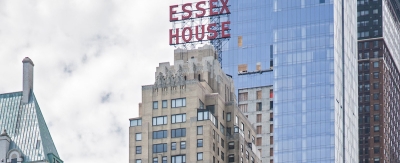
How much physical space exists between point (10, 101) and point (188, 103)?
27.9m

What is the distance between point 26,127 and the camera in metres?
184

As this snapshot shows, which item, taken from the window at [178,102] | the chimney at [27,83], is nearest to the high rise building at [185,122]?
the window at [178,102]

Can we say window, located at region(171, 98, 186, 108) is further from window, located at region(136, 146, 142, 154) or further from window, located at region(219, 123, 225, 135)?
window, located at region(136, 146, 142, 154)

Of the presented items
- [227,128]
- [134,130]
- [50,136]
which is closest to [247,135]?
[227,128]

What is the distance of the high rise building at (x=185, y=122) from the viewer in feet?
602

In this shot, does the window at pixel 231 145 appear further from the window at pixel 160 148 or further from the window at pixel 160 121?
the window at pixel 160 121

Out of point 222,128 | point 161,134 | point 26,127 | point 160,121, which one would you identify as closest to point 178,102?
point 160,121

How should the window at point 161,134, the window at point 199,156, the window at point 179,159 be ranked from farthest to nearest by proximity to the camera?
the window at point 161,134, the window at point 179,159, the window at point 199,156

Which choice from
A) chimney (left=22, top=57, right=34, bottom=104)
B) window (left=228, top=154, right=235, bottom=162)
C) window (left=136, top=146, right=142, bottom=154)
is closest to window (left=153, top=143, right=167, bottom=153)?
window (left=136, top=146, right=142, bottom=154)

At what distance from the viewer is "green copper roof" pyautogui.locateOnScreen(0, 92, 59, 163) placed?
179875 mm

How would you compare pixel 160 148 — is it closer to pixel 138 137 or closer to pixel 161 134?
pixel 161 134

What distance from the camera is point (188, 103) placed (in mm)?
185250

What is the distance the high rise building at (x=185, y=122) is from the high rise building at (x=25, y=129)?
545 inches

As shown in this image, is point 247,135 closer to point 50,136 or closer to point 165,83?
point 165,83
